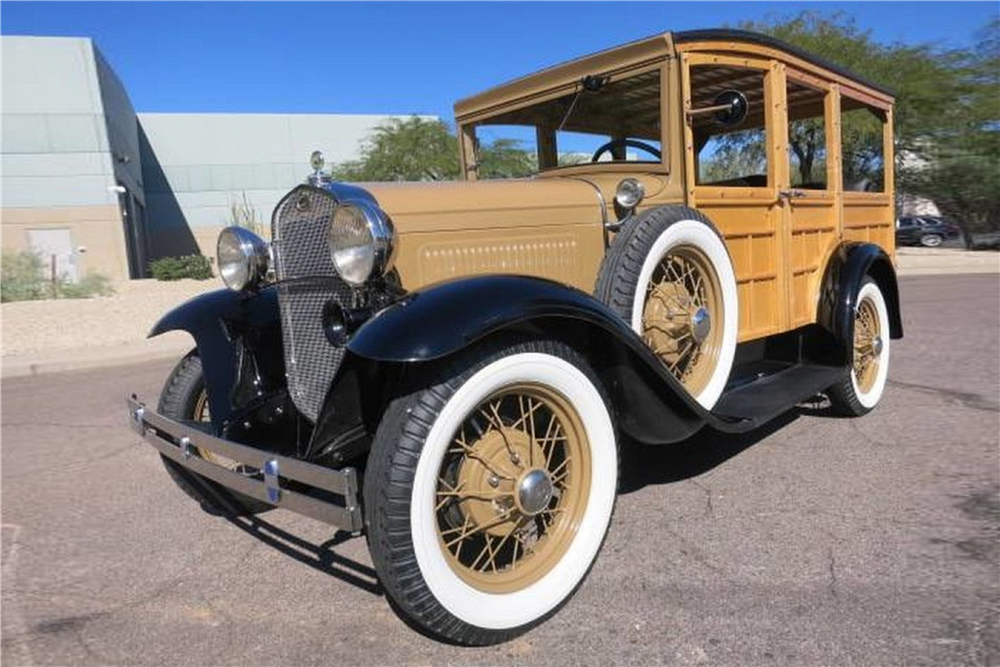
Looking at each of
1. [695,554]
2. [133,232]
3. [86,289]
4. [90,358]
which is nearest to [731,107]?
[695,554]

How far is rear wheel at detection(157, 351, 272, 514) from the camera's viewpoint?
3547 millimetres

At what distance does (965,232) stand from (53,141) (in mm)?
31278

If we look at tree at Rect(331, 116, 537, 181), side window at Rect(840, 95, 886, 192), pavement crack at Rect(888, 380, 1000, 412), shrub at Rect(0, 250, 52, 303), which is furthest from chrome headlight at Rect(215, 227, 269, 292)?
tree at Rect(331, 116, 537, 181)

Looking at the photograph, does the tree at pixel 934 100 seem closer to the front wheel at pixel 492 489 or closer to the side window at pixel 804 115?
the side window at pixel 804 115

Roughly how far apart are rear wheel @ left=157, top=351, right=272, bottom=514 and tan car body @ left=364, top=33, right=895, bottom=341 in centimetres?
125

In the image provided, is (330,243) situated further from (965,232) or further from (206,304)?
(965,232)

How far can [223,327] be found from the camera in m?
3.48

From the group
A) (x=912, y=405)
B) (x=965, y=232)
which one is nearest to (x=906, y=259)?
(x=965, y=232)

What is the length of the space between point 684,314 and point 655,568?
3.73 ft

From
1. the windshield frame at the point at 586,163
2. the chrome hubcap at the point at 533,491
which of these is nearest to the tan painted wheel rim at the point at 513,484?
the chrome hubcap at the point at 533,491

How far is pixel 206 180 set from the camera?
4116 centimetres

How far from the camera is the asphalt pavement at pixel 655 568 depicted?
8.02 feet

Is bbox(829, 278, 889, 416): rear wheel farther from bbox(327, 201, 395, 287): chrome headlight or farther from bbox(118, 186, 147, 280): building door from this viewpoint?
bbox(118, 186, 147, 280): building door

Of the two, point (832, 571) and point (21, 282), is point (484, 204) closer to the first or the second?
point (832, 571)
